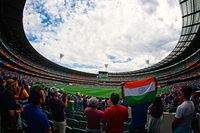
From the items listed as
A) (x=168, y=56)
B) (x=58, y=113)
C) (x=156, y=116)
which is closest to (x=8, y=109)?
(x=58, y=113)

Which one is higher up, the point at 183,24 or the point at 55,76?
the point at 183,24

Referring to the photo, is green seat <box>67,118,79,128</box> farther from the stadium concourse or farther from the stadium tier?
the stadium tier

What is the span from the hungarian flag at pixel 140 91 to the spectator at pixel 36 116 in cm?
254

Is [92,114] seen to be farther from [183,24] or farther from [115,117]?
[183,24]

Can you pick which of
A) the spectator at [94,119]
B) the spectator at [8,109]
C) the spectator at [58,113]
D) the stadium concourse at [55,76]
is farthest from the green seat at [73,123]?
the spectator at [8,109]

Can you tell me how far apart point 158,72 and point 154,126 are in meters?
77.1

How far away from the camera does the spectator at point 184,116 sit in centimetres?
390

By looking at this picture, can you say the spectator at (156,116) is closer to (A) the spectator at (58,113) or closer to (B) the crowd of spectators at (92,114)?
(B) the crowd of spectators at (92,114)

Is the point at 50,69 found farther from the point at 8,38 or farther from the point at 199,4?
the point at 199,4

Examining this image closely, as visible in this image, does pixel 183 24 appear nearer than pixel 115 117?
No

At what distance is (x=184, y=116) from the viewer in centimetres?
393

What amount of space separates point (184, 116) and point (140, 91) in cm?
148

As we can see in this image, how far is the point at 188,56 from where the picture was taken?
50375mm

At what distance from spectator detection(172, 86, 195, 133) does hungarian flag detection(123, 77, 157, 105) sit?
1.06 meters
